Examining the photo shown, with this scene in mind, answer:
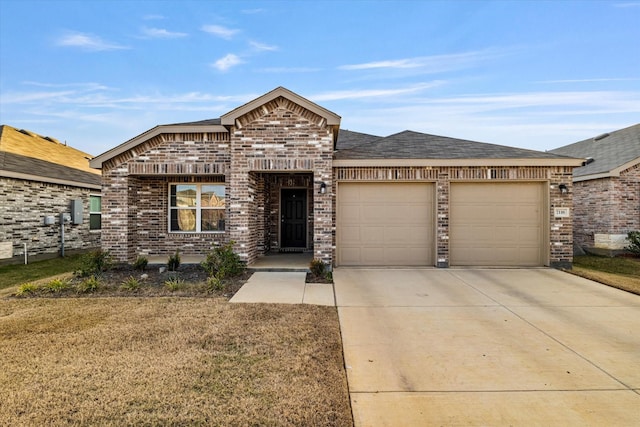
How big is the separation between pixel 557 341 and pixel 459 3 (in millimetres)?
10463

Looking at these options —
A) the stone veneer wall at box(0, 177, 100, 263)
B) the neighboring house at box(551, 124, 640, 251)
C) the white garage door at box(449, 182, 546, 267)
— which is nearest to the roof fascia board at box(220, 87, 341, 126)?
the white garage door at box(449, 182, 546, 267)

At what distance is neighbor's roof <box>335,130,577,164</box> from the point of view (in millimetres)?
8781

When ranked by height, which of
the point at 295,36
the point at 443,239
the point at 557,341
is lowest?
the point at 557,341

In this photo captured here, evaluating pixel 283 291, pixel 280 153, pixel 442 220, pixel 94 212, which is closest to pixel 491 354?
pixel 283 291

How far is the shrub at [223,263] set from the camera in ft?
24.8

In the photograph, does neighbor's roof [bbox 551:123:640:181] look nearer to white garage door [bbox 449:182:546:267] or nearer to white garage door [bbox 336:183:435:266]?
white garage door [bbox 449:182:546:267]

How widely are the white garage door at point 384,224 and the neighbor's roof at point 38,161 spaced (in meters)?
9.35

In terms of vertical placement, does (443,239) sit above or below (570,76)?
below

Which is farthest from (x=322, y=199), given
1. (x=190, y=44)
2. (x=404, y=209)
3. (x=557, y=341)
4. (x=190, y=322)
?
(x=190, y=44)

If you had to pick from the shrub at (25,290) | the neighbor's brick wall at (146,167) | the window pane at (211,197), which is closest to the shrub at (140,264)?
the neighbor's brick wall at (146,167)

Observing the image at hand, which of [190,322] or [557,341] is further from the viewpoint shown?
[190,322]

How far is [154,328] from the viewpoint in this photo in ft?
14.5

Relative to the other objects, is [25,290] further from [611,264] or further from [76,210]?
[611,264]

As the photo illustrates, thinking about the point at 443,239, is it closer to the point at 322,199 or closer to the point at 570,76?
the point at 322,199
